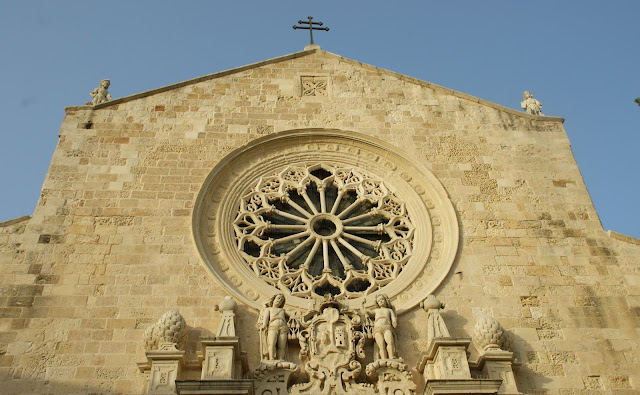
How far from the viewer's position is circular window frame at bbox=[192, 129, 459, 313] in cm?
989

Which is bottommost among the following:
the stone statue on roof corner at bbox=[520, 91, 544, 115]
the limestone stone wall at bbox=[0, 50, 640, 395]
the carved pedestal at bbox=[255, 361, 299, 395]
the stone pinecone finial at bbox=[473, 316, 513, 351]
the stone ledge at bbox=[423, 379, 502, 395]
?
the stone ledge at bbox=[423, 379, 502, 395]

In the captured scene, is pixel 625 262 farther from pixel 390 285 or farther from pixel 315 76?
pixel 315 76

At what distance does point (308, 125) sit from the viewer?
12000 millimetres

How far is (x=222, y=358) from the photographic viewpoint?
8383mm

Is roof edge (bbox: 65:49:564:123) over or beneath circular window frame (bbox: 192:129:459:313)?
over

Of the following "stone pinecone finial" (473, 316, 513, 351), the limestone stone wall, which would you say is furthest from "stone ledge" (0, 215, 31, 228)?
"stone pinecone finial" (473, 316, 513, 351)

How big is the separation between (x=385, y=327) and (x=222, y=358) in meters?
2.04

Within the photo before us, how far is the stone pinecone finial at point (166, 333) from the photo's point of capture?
8.62 metres

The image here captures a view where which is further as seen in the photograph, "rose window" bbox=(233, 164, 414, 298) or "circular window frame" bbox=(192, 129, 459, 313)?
"rose window" bbox=(233, 164, 414, 298)

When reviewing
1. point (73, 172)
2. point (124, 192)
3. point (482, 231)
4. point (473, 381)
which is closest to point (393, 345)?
point (473, 381)

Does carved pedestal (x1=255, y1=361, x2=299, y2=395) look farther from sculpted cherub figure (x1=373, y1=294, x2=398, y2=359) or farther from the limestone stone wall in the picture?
sculpted cherub figure (x1=373, y1=294, x2=398, y2=359)

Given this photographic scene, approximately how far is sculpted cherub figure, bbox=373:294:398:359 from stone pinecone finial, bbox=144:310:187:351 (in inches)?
93.7

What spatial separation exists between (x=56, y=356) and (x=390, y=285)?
441 centimetres

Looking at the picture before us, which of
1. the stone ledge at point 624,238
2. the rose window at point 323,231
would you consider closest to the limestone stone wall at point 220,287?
the stone ledge at point 624,238
